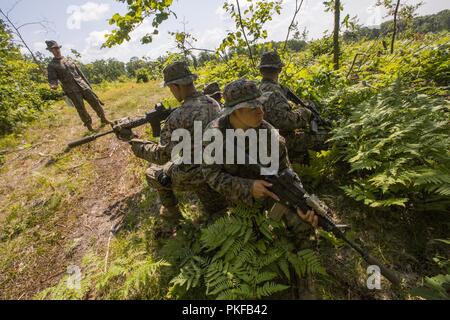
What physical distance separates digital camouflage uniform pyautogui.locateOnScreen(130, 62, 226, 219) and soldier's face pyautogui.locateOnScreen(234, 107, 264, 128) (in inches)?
30.9

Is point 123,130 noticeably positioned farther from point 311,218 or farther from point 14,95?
point 14,95

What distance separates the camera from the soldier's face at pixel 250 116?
3.02 metres

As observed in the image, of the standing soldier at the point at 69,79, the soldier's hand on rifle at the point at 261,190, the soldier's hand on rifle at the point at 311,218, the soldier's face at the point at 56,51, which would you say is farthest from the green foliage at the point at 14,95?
the soldier's hand on rifle at the point at 311,218

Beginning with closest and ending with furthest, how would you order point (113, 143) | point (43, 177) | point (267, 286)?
point (267, 286), point (43, 177), point (113, 143)

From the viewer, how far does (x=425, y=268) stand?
9.39ft

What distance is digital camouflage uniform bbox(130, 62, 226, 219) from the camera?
372cm

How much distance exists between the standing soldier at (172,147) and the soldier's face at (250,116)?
78 centimetres

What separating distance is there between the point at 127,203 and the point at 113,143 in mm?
3664

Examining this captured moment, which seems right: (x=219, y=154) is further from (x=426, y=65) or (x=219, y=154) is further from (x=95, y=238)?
(x=426, y=65)

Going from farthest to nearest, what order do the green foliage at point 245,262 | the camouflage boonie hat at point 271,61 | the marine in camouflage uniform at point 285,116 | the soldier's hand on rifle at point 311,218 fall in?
the camouflage boonie hat at point 271,61, the marine in camouflage uniform at point 285,116, the soldier's hand on rifle at point 311,218, the green foliage at point 245,262

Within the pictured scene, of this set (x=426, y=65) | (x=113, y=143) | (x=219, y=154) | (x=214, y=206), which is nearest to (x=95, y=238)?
(x=214, y=206)

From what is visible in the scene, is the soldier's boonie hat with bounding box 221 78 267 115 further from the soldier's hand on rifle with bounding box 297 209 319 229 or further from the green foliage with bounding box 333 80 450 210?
the green foliage with bounding box 333 80 450 210

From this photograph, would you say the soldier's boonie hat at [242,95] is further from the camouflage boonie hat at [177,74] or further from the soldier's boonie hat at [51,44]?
the soldier's boonie hat at [51,44]

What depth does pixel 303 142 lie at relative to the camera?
4.84m
